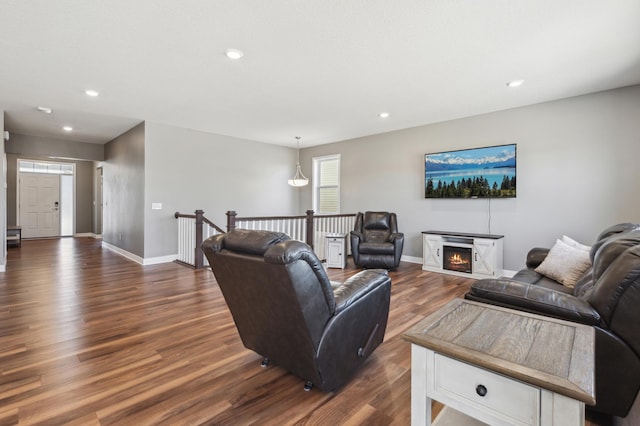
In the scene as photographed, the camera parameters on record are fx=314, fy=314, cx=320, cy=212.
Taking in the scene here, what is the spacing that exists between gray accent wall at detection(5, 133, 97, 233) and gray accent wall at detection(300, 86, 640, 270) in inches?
287

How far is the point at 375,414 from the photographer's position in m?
1.73

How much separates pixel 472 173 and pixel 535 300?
3849mm

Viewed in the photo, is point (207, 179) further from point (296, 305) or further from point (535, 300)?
point (535, 300)

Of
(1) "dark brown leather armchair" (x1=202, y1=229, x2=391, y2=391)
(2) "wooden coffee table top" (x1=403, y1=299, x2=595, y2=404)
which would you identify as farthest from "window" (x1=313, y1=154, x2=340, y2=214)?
(2) "wooden coffee table top" (x1=403, y1=299, x2=595, y2=404)

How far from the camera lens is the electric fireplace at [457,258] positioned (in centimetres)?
488

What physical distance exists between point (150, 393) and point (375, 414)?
1346mm

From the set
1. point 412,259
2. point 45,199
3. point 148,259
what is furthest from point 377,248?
point 45,199

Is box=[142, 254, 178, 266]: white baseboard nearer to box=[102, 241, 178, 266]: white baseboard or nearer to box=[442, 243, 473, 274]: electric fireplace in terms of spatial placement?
box=[102, 241, 178, 266]: white baseboard

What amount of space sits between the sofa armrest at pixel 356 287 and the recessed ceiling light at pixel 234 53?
2363mm

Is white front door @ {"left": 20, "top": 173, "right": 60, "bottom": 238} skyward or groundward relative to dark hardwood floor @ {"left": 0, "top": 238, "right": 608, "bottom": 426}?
skyward

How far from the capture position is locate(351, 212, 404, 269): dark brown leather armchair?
5.25 metres

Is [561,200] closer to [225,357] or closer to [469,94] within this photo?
[469,94]

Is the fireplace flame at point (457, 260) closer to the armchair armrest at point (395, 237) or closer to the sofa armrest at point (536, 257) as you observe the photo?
the armchair armrest at point (395, 237)

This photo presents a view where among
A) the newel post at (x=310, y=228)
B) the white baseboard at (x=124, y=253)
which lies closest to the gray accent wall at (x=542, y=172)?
the newel post at (x=310, y=228)
